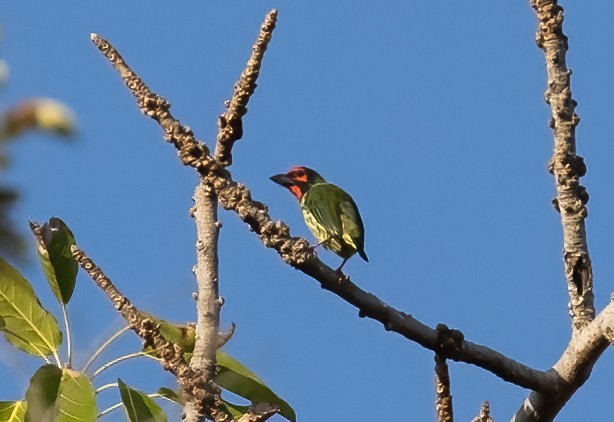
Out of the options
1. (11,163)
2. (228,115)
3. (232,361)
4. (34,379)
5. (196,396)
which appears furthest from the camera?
(232,361)

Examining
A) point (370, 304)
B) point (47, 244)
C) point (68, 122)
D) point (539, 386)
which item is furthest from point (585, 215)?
point (68, 122)

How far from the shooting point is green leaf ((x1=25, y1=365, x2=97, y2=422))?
335 centimetres

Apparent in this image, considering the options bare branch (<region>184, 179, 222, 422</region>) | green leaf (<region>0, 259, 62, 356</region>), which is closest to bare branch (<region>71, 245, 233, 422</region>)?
bare branch (<region>184, 179, 222, 422</region>)

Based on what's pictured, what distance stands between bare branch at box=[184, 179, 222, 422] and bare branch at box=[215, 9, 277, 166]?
0.45 feet

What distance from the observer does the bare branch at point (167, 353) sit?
2.90m

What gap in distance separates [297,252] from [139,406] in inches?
Answer: 42.3

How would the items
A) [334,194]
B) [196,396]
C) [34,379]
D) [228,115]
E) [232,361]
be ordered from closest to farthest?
[196,396] < [228,115] < [34,379] < [232,361] < [334,194]

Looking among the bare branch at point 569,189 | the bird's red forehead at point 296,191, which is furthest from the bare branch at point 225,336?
the bird's red forehead at point 296,191

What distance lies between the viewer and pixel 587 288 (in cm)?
392

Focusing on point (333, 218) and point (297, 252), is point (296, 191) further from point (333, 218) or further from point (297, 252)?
point (297, 252)

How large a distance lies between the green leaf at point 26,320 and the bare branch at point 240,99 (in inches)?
47.0

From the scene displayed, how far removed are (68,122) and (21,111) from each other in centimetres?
5

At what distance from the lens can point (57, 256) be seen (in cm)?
379

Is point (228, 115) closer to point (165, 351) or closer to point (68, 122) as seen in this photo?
point (165, 351)
